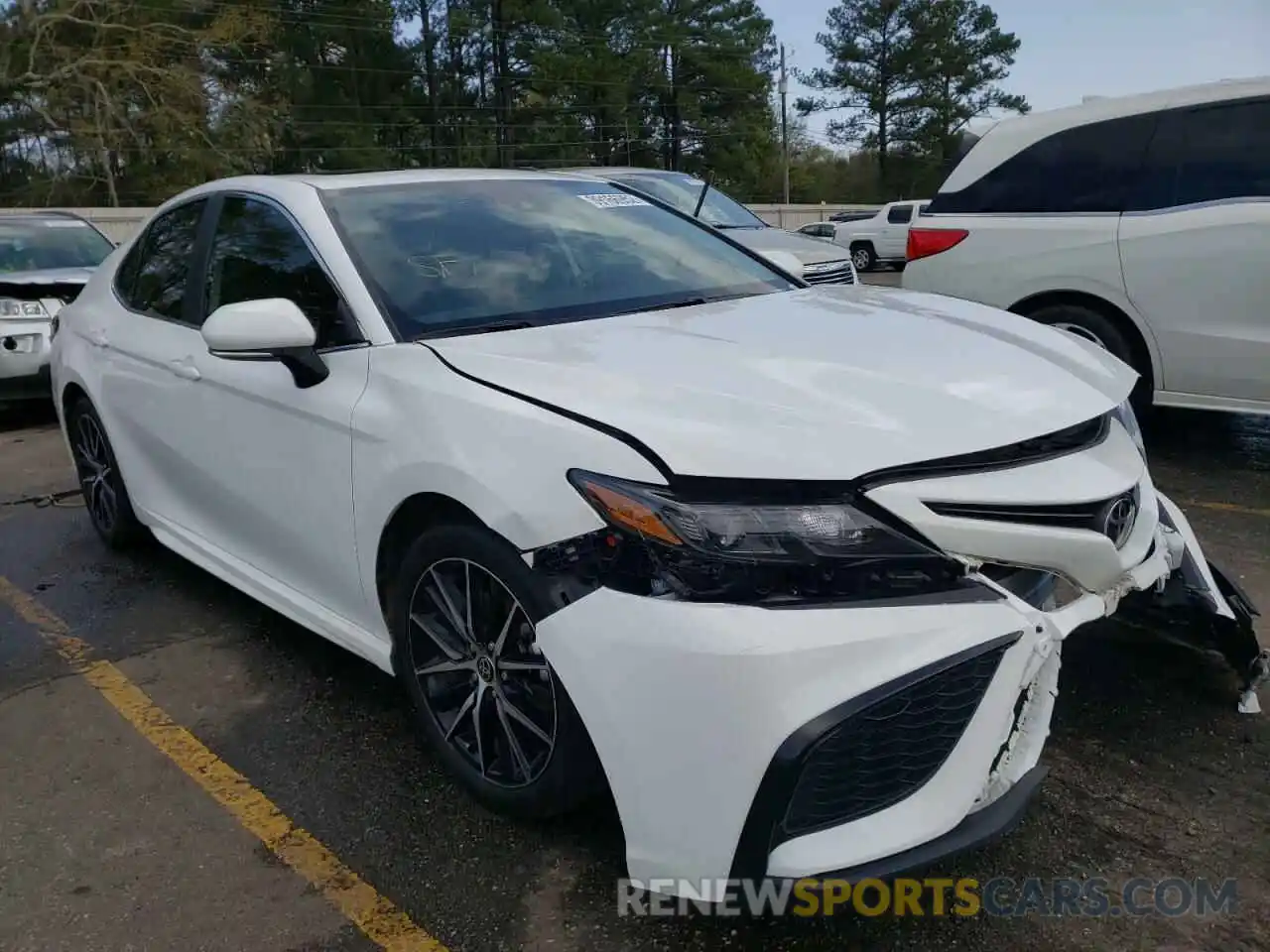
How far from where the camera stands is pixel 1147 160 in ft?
18.2

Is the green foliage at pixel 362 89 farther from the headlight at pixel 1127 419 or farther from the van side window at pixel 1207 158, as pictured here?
the headlight at pixel 1127 419

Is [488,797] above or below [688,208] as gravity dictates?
below

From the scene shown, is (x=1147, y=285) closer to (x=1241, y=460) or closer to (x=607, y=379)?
(x=1241, y=460)

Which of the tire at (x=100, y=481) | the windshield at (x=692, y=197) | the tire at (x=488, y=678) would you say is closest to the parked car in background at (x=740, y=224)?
the windshield at (x=692, y=197)

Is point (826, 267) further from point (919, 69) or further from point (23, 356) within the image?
point (919, 69)

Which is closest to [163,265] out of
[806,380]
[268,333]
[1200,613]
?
[268,333]

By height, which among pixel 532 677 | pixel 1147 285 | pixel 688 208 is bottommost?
pixel 532 677

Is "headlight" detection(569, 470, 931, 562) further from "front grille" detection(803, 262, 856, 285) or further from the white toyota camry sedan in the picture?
"front grille" detection(803, 262, 856, 285)

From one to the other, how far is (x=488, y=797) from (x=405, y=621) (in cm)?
49

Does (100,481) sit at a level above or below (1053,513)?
below

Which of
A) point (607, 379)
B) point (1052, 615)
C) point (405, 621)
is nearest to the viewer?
point (1052, 615)

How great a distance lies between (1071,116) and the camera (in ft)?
19.0

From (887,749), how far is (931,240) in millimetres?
4818

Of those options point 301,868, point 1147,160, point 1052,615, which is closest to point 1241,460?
point 1147,160
